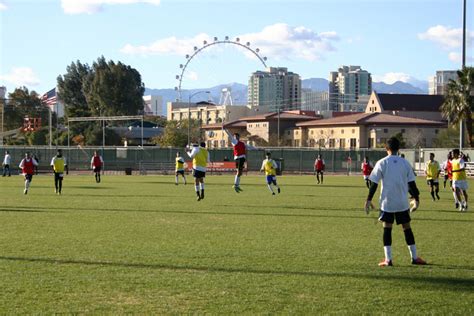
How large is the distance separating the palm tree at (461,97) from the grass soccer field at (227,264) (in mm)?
41894

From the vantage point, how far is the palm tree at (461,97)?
5834cm

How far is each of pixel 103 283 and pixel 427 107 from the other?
441 feet

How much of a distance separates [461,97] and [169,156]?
27679 mm

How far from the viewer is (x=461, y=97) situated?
58.6 metres

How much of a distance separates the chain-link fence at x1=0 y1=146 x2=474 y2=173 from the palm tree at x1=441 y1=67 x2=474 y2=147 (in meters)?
5.43

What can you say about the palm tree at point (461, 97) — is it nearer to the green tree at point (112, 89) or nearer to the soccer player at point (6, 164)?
the soccer player at point (6, 164)

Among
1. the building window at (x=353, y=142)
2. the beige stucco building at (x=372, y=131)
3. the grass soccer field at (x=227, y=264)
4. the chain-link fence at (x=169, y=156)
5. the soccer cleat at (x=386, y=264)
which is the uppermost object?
the beige stucco building at (x=372, y=131)

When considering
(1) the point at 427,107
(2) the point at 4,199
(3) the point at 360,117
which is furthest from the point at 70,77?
(2) the point at 4,199

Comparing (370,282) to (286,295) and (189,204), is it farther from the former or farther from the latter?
(189,204)

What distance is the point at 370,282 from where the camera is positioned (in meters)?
9.16

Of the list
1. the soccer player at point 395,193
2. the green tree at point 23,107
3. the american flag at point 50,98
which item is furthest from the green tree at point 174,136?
the soccer player at point 395,193

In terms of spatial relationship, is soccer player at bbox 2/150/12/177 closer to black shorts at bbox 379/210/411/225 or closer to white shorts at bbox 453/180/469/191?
white shorts at bbox 453/180/469/191

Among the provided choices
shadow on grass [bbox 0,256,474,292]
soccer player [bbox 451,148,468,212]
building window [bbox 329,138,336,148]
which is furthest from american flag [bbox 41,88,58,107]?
building window [bbox 329,138,336,148]

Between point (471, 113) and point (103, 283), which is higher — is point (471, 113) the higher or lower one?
the higher one
